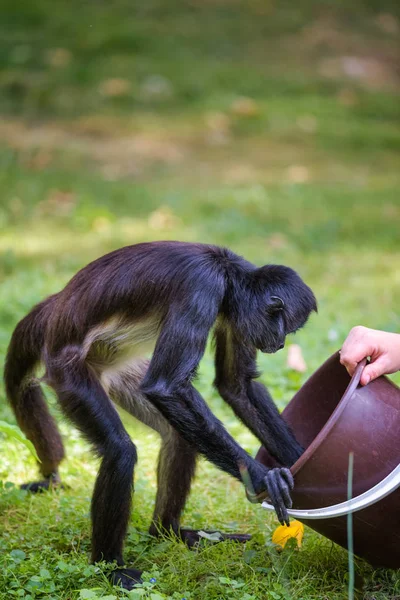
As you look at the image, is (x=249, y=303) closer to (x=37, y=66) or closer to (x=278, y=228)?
(x=278, y=228)

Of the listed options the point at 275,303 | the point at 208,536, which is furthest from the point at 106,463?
the point at 275,303

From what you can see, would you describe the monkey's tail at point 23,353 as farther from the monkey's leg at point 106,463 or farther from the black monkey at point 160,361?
the monkey's leg at point 106,463

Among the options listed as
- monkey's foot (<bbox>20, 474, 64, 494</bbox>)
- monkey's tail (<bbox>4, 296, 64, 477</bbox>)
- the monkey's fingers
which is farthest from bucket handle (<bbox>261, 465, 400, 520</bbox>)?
monkey's foot (<bbox>20, 474, 64, 494</bbox>)

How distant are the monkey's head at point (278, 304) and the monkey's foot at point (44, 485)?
1367 mm

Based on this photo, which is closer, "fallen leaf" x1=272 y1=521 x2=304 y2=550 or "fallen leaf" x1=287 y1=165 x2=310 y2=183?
"fallen leaf" x1=272 y1=521 x2=304 y2=550

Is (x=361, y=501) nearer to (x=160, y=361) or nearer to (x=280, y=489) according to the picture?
(x=280, y=489)

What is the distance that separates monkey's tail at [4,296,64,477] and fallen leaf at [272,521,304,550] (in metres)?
1.21

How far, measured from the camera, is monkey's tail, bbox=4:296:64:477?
3.93 m

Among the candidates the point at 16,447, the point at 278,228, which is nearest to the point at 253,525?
the point at 16,447

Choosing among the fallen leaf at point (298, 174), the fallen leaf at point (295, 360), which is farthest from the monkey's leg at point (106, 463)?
the fallen leaf at point (298, 174)

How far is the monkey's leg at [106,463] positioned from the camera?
3479mm

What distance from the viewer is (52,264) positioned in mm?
8000

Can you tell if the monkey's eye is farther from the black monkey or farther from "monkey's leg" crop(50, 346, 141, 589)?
"monkey's leg" crop(50, 346, 141, 589)

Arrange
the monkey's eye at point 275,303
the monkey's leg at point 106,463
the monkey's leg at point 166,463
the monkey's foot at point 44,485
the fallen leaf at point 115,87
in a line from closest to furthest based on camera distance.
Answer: the monkey's leg at point 106,463, the monkey's eye at point 275,303, the monkey's leg at point 166,463, the monkey's foot at point 44,485, the fallen leaf at point 115,87
